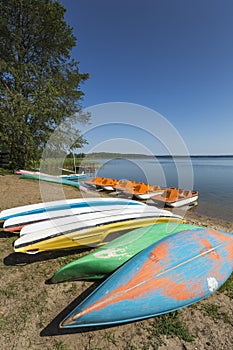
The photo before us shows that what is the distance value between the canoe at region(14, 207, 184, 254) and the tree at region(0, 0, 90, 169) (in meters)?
9.19

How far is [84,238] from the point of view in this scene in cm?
326

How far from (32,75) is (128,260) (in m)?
15.6

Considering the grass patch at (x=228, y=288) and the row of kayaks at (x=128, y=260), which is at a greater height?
the row of kayaks at (x=128, y=260)

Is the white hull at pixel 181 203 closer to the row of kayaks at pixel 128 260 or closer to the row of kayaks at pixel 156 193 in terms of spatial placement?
the row of kayaks at pixel 156 193

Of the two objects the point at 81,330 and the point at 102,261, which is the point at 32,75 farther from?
the point at 81,330

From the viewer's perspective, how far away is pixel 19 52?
43.0 ft

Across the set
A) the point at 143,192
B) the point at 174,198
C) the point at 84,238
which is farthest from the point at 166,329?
the point at 143,192

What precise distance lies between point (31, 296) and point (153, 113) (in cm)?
448

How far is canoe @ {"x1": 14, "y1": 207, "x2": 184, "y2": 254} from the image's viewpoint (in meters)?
2.95

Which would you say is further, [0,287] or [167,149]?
[167,149]

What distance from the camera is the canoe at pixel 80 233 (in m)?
2.95

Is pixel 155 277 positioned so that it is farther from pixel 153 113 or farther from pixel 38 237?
pixel 153 113

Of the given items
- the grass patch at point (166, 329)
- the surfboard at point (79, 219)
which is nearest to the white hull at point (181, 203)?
the surfboard at point (79, 219)

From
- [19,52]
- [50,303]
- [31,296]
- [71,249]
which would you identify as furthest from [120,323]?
[19,52]
